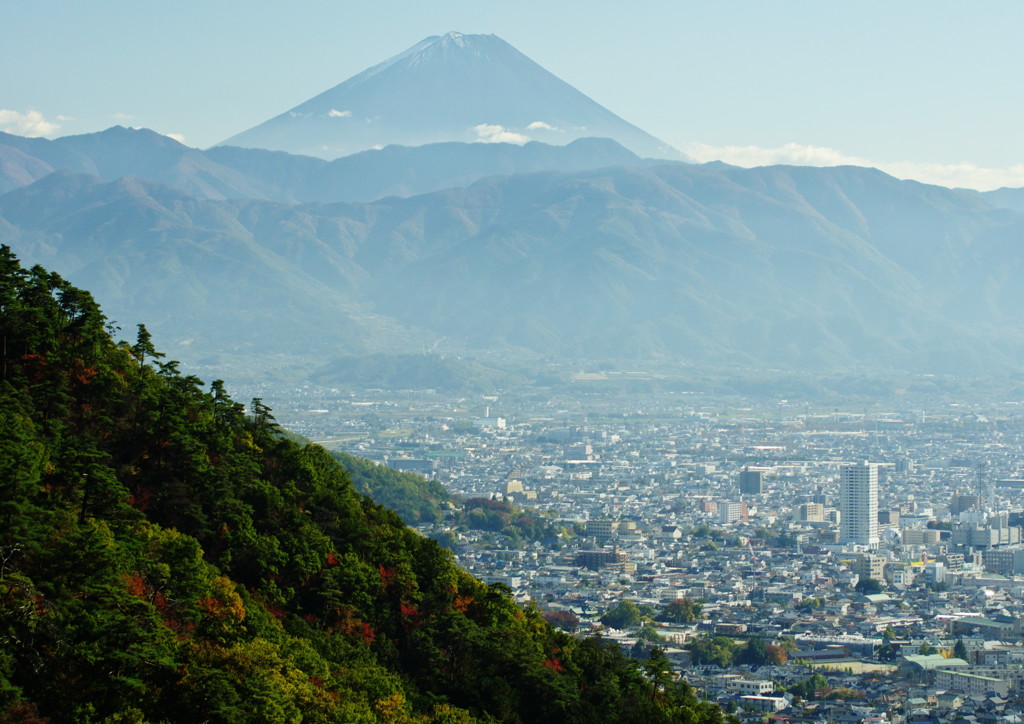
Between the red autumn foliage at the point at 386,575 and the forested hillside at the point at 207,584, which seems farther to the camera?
the red autumn foliage at the point at 386,575

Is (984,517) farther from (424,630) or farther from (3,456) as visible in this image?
(3,456)

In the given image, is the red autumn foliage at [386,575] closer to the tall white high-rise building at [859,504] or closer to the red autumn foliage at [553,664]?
the red autumn foliage at [553,664]

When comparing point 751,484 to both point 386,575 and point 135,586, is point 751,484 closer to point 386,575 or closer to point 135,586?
point 386,575

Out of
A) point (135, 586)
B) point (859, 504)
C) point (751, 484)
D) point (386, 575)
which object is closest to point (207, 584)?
point (135, 586)

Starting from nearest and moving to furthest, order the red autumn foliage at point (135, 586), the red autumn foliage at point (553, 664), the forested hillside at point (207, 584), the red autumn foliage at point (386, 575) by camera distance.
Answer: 1. the forested hillside at point (207, 584)
2. the red autumn foliage at point (135, 586)
3. the red autumn foliage at point (386, 575)
4. the red autumn foliage at point (553, 664)

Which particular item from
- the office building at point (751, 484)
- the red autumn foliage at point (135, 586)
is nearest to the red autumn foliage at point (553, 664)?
the red autumn foliage at point (135, 586)

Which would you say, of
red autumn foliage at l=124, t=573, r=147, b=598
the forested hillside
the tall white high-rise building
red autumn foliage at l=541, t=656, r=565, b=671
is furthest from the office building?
red autumn foliage at l=124, t=573, r=147, b=598
